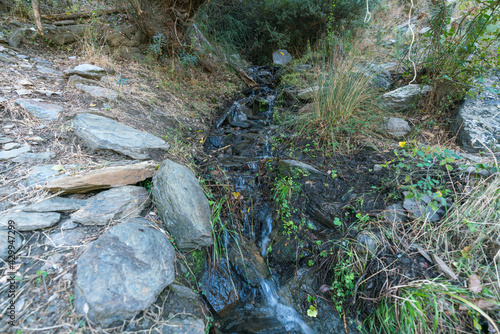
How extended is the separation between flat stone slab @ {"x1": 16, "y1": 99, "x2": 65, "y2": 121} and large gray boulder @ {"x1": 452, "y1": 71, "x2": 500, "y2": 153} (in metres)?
4.15

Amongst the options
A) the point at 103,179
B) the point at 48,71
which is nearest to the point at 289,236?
the point at 103,179

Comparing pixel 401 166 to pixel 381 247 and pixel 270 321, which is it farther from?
pixel 270 321

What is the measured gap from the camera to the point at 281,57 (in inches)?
251

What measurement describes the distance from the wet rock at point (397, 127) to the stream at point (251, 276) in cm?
149

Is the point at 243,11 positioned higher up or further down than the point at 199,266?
higher up

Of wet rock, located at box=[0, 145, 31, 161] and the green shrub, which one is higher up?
the green shrub

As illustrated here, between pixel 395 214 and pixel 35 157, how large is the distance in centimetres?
293

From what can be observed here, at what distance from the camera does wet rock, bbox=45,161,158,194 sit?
61.6 inches

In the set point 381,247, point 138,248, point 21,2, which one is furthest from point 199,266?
point 21,2

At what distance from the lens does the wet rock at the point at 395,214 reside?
1.80 metres

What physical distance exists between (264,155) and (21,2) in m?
4.60

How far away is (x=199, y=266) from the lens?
1801 millimetres

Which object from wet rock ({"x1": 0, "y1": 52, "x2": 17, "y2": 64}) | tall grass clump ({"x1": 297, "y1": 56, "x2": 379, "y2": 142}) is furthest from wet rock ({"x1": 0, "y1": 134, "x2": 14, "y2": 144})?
tall grass clump ({"x1": 297, "y1": 56, "x2": 379, "y2": 142})

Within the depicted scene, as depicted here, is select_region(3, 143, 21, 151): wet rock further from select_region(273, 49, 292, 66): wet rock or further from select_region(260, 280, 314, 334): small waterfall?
select_region(273, 49, 292, 66): wet rock
